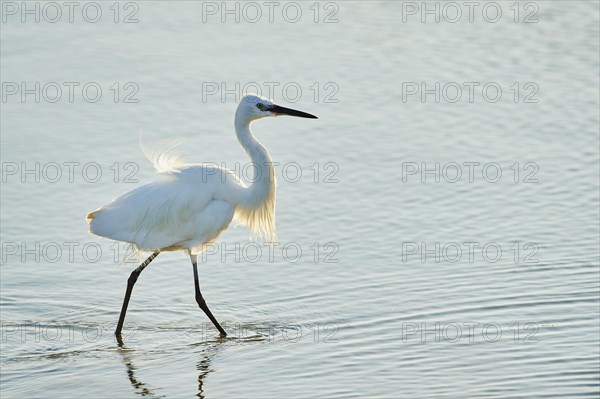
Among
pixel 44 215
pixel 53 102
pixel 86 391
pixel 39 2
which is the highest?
pixel 39 2

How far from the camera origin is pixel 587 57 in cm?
1512

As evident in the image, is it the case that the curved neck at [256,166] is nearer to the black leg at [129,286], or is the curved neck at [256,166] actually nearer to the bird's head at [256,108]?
the bird's head at [256,108]

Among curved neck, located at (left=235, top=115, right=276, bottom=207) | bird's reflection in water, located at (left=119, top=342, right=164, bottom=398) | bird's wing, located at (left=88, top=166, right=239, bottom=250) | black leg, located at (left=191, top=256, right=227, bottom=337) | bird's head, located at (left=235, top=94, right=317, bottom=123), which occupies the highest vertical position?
bird's head, located at (left=235, top=94, right=317, bottom=123)

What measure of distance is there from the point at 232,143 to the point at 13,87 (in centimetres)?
322

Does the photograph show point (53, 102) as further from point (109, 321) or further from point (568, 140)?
point (568, 140)

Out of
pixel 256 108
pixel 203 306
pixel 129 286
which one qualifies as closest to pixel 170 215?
pixel 129 286

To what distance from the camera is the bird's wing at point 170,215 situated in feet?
30.1

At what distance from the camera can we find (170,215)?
9148 mm

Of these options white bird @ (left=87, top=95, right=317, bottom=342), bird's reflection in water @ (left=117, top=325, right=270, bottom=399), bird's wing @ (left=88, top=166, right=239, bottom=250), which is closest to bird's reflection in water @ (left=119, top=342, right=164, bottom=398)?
bird's reflection in water @ (left=117, top=325, right=270, bottom=399)

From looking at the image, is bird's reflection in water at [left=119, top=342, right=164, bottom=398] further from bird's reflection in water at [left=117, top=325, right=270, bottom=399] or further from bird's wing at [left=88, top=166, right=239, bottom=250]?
bird's wing at [left=88, top=166, right=239, bottom=250]

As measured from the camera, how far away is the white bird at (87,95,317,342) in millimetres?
9164

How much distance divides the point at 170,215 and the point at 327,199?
8.72 ft

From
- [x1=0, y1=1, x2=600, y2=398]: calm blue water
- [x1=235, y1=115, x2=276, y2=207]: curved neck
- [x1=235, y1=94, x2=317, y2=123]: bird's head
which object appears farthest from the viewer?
[x1=235, y1=115, x2=276, y2=207]: curved neck

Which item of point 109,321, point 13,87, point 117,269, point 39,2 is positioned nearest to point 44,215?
point 117,269
